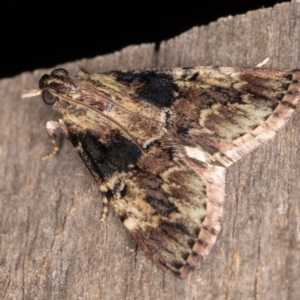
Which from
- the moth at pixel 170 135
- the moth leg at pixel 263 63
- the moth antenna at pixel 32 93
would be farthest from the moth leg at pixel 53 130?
the moth leg at pixel 263 63

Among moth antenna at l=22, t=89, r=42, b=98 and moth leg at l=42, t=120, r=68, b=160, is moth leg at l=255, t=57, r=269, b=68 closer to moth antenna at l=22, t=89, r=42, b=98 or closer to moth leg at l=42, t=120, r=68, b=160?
moth leg at l=42, t=120, r=68, b=160

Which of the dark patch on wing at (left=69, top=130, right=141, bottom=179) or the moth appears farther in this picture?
the dark patch on wing at (left=69, top=130, right=141, bottom=179)

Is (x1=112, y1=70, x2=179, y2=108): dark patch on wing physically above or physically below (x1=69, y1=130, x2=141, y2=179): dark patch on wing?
above

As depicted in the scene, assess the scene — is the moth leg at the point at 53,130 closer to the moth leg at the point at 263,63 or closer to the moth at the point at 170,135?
the moth at the point at 170,135

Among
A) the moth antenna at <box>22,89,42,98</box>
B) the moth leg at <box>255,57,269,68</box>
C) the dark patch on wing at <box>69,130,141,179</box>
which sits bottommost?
the dark patch on wing at <box>69,130,141,179</box>

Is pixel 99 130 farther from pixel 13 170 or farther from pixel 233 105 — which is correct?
pixel 233 105

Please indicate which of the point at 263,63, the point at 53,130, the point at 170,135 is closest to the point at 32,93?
the point at 53,130

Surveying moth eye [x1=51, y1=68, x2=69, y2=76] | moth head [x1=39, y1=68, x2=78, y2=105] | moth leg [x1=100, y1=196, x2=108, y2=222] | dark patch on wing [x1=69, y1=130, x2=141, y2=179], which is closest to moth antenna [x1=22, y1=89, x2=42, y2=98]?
moth head [x1=39, y1=68, x2=78, y2=105]
